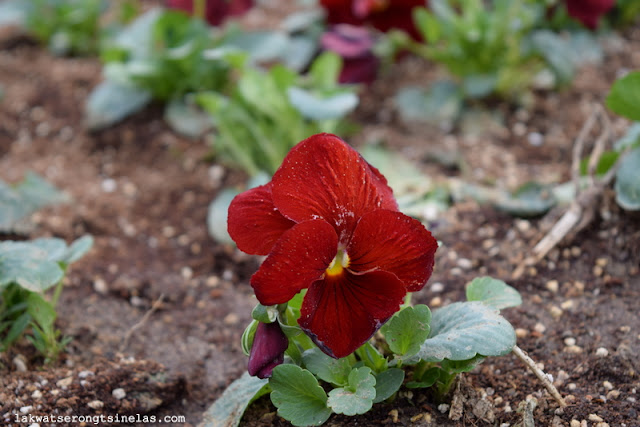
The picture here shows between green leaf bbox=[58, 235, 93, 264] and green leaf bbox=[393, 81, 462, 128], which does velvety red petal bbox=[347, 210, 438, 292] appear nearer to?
green leaf bbox=[58, 235, 93, 264]

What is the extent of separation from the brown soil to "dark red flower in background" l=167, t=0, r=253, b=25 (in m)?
0.44

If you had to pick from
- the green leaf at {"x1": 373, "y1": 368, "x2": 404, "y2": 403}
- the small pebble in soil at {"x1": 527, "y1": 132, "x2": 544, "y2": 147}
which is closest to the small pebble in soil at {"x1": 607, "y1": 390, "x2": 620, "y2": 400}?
the green leaf at {"x1": 373, "y1": 368, "x2": 404, "y2": 403}

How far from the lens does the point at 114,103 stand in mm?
2637

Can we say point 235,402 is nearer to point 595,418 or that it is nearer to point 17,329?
point 17,329

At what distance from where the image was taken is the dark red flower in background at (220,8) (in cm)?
282

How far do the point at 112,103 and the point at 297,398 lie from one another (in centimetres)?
183

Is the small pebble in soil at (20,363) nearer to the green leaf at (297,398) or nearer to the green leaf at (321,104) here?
the green leaf at (297,398)

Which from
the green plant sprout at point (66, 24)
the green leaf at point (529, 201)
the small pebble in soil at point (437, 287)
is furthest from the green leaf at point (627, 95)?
the green plant sprout at point (66, 24)

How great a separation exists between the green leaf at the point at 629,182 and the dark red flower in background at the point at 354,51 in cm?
128

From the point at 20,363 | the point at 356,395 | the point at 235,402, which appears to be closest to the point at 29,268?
the point at 20,363

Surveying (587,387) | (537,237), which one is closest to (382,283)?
(587,387)

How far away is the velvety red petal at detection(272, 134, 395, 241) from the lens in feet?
3.52

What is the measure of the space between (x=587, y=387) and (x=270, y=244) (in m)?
0.69

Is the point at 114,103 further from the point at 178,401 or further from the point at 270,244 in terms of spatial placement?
the point at 270,244
